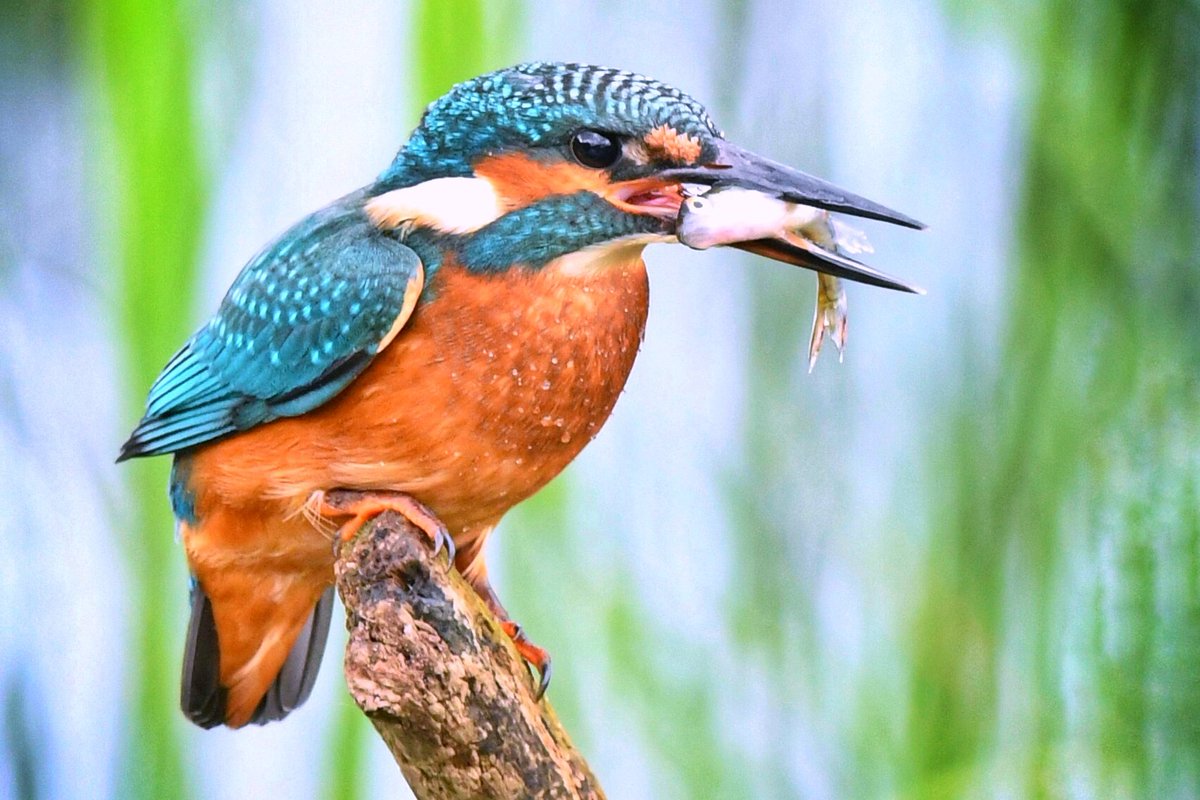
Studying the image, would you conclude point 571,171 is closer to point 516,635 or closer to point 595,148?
point 595,148

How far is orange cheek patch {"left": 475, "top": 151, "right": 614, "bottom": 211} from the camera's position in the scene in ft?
3.32

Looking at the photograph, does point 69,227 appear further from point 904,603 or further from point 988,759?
point 988,759

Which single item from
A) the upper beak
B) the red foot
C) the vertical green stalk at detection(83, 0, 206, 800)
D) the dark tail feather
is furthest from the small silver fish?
the vertical green stalk at detection(83, 0, 206, 800)

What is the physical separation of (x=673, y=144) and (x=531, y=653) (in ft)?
1.79

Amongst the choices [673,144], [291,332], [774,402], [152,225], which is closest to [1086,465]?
[774,402]

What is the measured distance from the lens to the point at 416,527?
3.57 feet

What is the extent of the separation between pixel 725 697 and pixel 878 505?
0.33m

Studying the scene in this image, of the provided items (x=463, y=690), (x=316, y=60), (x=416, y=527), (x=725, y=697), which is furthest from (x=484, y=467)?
(x=316, y=60)

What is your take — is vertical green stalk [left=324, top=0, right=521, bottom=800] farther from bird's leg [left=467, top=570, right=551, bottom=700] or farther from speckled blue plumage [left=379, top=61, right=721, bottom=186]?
speckled blue plumage [left=379, top=61, right=721, bottom=186]

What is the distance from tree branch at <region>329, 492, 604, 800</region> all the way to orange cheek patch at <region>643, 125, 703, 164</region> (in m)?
0.37

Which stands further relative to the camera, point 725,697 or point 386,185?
point 725,697

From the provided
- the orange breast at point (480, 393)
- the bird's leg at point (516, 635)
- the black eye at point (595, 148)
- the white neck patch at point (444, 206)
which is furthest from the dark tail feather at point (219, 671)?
the black eye at point (595, 148)

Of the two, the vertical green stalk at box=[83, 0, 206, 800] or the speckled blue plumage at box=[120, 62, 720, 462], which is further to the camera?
the vertical green stalk at box=[83, 0, 206, 800]

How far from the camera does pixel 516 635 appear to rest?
130cm
